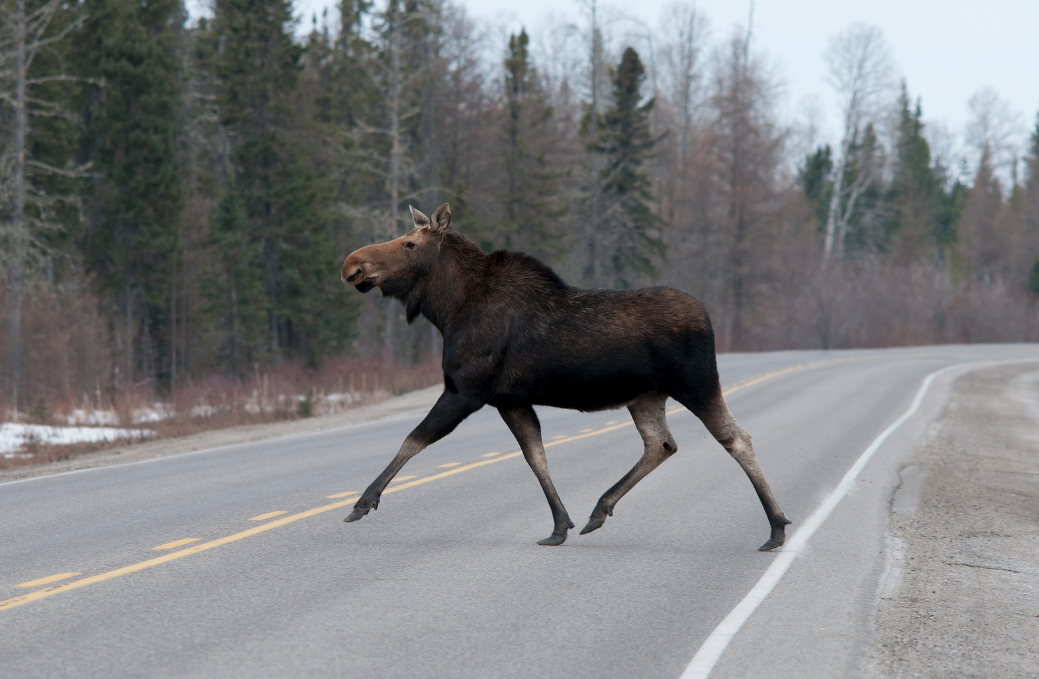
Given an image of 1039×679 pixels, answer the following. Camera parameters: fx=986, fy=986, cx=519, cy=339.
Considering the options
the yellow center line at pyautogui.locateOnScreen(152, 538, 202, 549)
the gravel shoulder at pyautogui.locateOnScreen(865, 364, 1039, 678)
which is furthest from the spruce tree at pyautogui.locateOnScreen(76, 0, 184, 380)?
the yellow center line at pyautogui.locateOnScreen(152, 538, 202, 549)

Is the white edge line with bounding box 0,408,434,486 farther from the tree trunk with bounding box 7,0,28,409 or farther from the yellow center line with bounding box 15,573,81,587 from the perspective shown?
the tree trunk with bounding box 7,0,28,409

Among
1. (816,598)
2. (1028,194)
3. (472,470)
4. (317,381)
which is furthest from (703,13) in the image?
(816,598)

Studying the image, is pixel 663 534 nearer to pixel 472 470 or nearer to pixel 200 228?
pixel 472 470

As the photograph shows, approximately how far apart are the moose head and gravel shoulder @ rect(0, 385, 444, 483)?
6152 mm

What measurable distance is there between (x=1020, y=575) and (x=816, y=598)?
1.81 meters

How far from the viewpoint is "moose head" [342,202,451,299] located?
6.61m

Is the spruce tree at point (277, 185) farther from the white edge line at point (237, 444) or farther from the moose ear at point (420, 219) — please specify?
the moose ear at point (420, 219)

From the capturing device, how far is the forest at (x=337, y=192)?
32531mm

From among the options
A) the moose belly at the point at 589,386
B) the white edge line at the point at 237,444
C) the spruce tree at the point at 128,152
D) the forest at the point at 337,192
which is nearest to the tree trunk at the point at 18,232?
the forest at the point at 337,192

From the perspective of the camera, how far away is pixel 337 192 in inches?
1722

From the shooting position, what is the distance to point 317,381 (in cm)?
2544

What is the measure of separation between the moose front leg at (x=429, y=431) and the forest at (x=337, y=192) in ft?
49.7

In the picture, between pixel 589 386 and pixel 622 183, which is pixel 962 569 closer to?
pixel 589 386

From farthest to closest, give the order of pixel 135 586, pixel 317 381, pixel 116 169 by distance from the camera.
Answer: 1. pixel 116 169
2. pixel 317 381
3. pixel 135 586
